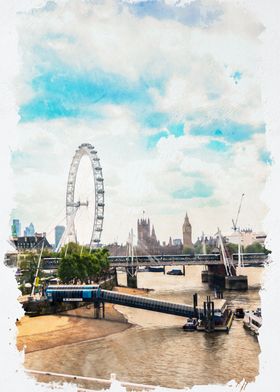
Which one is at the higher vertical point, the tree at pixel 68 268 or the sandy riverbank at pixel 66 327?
the tree at pixel 68 268

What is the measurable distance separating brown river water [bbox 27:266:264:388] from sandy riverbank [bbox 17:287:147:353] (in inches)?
7.1

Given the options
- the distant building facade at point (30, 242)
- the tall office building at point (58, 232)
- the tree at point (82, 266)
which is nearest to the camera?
the distant building facade at point (30, 242)

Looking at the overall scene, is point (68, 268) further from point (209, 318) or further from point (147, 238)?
point (209, 318)

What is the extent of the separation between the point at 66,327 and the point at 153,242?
3.84 m

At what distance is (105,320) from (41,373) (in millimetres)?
3026

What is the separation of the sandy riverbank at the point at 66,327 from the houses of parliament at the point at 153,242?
1.68 meters

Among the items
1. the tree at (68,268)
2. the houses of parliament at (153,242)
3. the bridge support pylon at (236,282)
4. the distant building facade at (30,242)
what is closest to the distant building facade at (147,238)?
the houses of parliament at (153,242)

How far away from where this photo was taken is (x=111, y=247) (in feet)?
49.0

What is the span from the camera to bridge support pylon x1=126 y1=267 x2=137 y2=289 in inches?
598

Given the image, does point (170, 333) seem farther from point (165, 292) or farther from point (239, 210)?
point (165, 292)

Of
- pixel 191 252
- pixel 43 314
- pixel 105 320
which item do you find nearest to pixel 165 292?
pixel 191 252

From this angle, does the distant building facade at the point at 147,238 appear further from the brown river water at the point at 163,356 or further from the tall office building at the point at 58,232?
the brown river water at the point at 163,356

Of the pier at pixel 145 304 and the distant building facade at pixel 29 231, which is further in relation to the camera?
the pier at pixel 145 304

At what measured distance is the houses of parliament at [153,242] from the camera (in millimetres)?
9328
